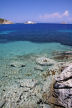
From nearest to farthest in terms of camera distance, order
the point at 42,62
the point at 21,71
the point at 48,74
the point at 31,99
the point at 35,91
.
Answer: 1. the point at 31,99
2. the point at 35,91
3. the point at 48,74
4. the point at 21,71
5. the point at 42,62

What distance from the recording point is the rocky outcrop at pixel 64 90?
8492mm

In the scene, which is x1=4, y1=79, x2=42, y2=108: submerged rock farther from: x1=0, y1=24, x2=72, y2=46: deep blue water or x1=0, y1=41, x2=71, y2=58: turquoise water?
x1=0, y1=24, x2=72, y2=46: deep blue water

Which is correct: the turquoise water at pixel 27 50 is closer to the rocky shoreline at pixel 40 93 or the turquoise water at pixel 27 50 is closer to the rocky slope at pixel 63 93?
the rocky shoreline at pixel 40 93

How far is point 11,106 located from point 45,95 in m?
2.87

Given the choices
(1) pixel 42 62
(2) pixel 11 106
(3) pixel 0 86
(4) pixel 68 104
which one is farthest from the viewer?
(1) pixel 42 62

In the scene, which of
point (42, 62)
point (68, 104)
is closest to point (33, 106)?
point (68, 104)

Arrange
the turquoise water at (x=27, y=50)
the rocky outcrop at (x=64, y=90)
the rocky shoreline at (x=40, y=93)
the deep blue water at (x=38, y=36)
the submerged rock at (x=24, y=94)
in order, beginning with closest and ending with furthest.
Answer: the rocky outcrop at (x=64, y=90), the rocky shoreline at (x=40, y=93), the submerged rock at (x=24, y=94), the turquoise water at (x=27, y=50), the deep blue water at (x=38, y=36)

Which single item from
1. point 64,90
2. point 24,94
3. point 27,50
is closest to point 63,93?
point 64,90

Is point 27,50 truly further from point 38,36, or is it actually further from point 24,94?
point 38,36

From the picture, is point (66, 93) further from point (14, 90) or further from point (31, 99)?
point (14, 90)

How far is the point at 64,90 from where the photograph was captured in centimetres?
887

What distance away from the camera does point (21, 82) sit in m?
12.0

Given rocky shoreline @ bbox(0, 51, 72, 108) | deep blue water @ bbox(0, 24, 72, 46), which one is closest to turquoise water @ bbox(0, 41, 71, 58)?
deep blue water @ bbox(0, 24, 72, 46)

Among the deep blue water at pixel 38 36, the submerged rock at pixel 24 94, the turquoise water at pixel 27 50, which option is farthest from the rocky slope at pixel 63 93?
the deep blue water at pixel 38 36
